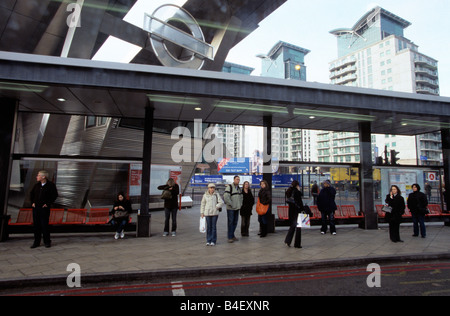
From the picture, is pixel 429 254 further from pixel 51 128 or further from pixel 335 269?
pixel 51 128

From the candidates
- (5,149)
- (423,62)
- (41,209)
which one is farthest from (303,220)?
(423,62)

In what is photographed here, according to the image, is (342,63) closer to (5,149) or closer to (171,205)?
(171,205)

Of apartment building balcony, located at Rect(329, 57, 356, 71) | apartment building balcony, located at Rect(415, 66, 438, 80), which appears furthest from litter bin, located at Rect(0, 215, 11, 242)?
apartment building balcony, located at Rect(329, 57, 356, 71)

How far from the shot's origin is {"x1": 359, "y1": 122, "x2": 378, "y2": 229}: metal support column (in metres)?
9.86

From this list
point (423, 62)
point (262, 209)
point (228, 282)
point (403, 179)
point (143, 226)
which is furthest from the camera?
point (423, 62)

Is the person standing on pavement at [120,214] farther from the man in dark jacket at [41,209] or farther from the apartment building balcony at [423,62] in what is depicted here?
the apartment building balcony at [423,62]

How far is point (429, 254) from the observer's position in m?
6.09

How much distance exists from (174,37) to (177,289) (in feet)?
45.1

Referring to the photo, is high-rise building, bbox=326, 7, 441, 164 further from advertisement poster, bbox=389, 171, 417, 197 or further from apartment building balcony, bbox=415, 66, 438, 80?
advertisement poster, bbox=389, 171, 417, 197

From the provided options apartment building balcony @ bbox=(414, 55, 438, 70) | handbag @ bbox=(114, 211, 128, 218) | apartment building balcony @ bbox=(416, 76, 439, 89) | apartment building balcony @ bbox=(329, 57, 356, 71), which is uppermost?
apartment building balcony @ bbox=(329, 57, 356, 71)

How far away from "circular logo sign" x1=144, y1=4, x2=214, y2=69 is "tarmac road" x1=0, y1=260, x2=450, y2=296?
1271cm

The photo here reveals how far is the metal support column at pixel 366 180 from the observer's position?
32.3 feet

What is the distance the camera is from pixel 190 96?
7293 millimetres
